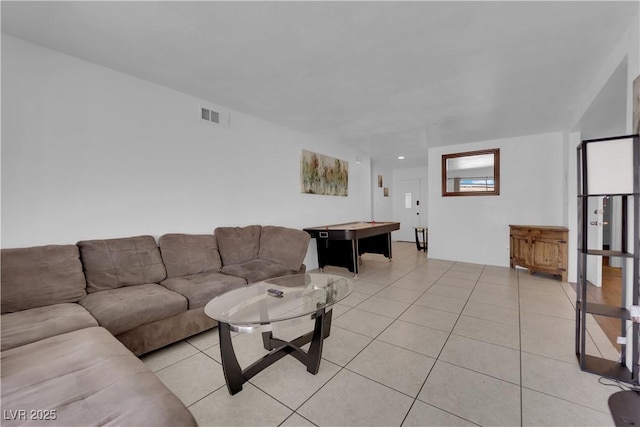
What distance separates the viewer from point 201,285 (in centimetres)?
248

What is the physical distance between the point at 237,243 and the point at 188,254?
2.05ft

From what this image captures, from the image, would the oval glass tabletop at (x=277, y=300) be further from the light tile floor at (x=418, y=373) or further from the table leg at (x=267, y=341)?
the light tile floor at (x=418, y=373)

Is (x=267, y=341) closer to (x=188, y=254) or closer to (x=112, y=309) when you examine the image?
(x=112, y=309)

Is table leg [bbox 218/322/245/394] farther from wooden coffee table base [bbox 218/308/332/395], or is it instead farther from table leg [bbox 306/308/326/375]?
table leg [bbox 306/308/326/375]

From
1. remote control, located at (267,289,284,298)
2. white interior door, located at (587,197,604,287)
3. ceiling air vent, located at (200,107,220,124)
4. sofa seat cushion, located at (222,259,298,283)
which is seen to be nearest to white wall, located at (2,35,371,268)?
ceiling air vent, located at (200,107,220,124)

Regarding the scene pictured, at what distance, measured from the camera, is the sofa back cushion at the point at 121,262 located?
7.51 ft

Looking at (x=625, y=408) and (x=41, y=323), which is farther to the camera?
(x=41, y=323)

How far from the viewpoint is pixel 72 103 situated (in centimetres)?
237

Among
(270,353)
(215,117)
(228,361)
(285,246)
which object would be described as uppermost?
(215,117)

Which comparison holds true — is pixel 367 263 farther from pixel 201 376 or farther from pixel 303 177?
pixel 201 376

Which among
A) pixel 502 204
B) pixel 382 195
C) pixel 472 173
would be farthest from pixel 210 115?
pixel 382 195

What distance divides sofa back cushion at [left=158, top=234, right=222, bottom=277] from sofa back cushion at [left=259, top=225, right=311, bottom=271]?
0.67 metres

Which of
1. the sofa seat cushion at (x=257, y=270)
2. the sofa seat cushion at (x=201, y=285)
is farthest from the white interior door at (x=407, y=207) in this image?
the sofa seat cushion at (x=201, y=285)

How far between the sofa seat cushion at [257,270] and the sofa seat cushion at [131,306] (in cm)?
71
